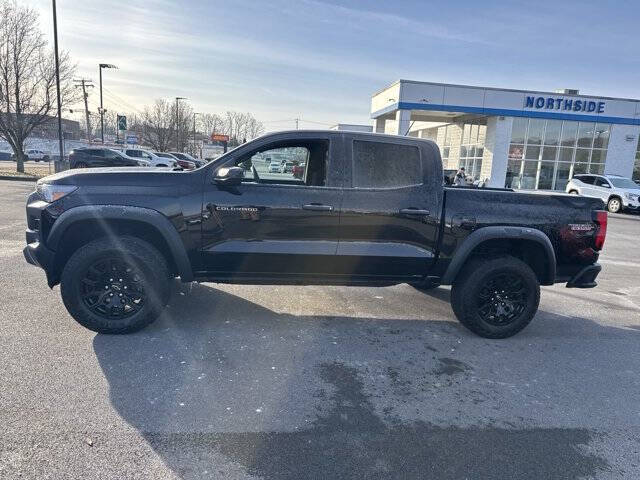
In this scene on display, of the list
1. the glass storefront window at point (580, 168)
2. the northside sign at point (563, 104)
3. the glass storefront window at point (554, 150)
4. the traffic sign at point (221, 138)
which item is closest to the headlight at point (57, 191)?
the traffic sign at point (221, 138)

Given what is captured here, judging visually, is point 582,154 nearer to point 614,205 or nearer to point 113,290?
point 614,205

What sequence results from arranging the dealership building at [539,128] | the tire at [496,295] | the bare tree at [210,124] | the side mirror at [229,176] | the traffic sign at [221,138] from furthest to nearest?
the bare tree at [210,124], the dealership building at [539,128], the traffic sign at [221,138], the tire at [496,295], the side mirror at [229,176]

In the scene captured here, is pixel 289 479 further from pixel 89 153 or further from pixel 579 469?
pixel 89 153

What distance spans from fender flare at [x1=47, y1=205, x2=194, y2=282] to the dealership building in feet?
79.9

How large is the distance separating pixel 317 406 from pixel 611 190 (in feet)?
69.9

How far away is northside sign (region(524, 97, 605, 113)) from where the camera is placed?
26906 millimetres

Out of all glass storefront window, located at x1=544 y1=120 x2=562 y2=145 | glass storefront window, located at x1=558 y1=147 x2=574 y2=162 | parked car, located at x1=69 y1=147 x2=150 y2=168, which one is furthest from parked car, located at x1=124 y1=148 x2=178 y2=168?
glass storefront window, located at x1=558 y1=147 x2=574 y2=162

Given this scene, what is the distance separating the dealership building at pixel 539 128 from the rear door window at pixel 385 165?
2332 cm

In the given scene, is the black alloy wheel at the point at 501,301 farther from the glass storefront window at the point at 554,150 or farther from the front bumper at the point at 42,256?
the glass storefront window at the point at 554,150

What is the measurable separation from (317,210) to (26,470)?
2.87 m

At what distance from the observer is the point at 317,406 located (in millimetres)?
3334

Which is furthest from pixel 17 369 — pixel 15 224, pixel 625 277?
pixel 625 277

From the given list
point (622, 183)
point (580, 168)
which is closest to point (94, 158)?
point (622, 183)

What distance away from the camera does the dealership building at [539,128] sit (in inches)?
1051
